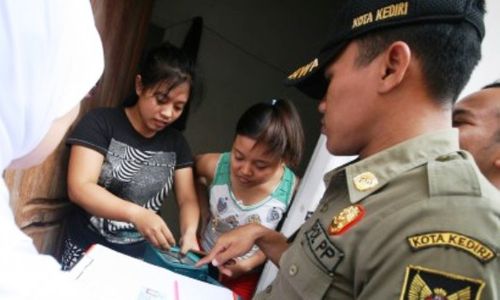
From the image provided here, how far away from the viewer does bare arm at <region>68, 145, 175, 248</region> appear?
0.98 m

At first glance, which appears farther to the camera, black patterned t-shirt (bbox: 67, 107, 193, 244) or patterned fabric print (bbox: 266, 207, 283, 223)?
patterned fabric print (bbox: 266, 207, 283, 223)

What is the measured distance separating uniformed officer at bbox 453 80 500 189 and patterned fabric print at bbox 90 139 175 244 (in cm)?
82

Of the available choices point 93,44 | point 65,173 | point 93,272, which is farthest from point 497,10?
point 65,173

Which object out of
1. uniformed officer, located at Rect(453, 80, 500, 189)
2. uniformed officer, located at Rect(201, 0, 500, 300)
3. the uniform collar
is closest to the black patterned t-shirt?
uniformed officer, located at Rect(201, 0, 500, 300)

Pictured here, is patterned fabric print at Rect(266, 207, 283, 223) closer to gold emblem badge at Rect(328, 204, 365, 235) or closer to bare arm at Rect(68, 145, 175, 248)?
bare arm at Rect(68, 145, 175, 248)

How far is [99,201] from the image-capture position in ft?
3.23

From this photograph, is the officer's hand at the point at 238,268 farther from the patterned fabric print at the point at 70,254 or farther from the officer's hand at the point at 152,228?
the patterned fabric print at the point at 70,254

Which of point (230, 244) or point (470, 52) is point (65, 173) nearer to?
point (230, 244)

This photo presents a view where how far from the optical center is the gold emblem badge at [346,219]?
0.54 meters

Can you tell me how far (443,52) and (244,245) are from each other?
668mm

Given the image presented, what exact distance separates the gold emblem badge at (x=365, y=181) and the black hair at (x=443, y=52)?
148 mm

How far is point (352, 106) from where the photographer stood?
1.94 feet

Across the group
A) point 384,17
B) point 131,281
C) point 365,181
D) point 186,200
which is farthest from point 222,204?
point 384,17

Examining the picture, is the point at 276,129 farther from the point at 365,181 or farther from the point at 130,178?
the point at 365,181
